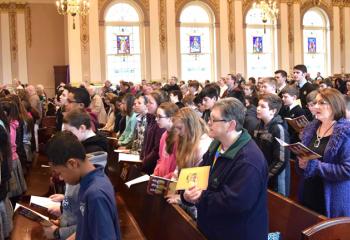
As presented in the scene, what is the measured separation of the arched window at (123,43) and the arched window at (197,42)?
175 cm

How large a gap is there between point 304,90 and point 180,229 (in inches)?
191

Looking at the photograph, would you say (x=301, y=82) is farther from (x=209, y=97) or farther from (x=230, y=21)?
(x=230, y=21)

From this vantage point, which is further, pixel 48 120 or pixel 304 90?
pixel 48 120

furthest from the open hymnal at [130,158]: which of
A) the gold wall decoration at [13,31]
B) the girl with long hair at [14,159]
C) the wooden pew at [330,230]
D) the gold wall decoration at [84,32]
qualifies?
the gold wall decoration at [13,31]

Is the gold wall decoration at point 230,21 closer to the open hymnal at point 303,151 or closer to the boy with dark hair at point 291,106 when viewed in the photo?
the boy with dark hair at point 291,106

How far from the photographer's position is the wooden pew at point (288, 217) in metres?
3.44

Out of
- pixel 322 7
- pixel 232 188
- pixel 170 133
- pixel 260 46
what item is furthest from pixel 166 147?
pixel 322 7

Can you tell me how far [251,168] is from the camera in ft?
9.41

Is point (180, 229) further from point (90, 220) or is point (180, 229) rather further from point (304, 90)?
point (304, 90)

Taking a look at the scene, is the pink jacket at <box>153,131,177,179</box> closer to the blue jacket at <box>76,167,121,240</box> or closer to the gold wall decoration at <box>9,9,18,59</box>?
the blue jacket at <box>76,167,121,240</box>

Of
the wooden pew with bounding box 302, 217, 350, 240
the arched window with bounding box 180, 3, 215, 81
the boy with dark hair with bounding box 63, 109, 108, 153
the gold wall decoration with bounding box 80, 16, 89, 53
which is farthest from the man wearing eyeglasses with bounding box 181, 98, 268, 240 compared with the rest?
the arched window with bounding box 180, 3, 215, 81

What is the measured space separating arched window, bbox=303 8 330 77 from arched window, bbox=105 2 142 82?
746 centimetres

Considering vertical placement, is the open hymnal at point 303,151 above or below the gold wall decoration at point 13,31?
below

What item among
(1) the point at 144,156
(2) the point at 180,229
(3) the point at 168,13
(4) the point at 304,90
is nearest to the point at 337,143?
(2) the point at 180,229
